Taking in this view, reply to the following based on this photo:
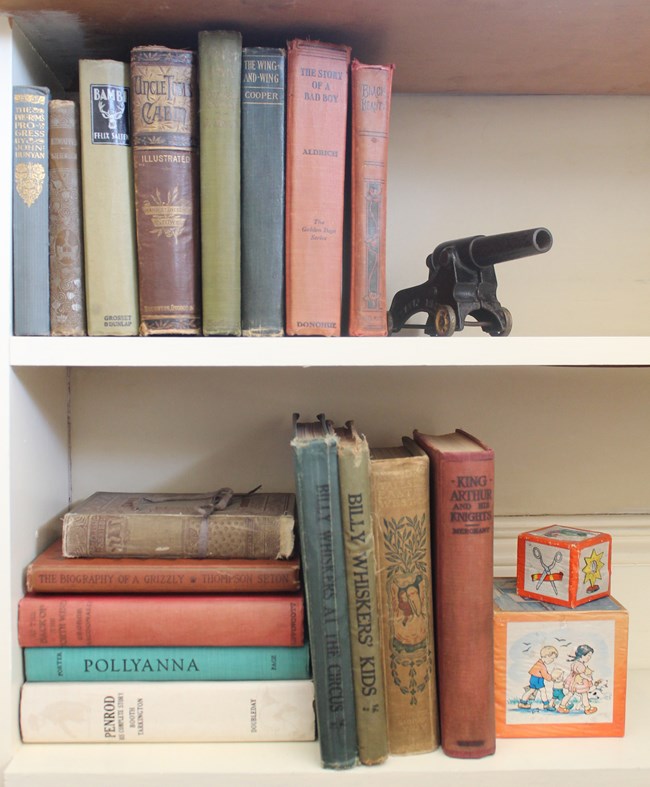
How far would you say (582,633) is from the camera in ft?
2.64

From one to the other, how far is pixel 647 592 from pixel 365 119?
2.59ft

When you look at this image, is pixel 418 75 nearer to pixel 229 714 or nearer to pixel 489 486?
pixel 489 486

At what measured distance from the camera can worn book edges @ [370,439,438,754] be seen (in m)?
0.75

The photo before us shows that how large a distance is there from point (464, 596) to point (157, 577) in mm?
342

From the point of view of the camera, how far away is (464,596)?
2.45 feet

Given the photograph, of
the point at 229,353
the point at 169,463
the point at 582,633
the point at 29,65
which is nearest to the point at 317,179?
the point at 229,353

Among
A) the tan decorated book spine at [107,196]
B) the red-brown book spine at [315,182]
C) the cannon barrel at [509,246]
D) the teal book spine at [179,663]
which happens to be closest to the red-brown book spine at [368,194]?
the red-brown book spine at [315,182]

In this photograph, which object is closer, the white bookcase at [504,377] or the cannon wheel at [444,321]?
the cannon wheel at [444,321]

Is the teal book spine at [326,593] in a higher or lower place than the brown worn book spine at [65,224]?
lower

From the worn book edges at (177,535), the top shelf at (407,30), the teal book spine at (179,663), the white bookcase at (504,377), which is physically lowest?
the teal book spine at (179,663)

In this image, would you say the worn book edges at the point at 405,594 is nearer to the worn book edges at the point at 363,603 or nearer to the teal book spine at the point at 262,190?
the worn book edges at the point at 363,603

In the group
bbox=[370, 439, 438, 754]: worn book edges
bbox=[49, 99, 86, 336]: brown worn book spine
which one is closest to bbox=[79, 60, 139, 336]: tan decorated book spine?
bbox=[49, 99, 86, 336]: brown worn book spine

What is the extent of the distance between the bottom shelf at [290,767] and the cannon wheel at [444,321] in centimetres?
47

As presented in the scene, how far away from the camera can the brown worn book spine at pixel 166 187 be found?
0.74 metres
